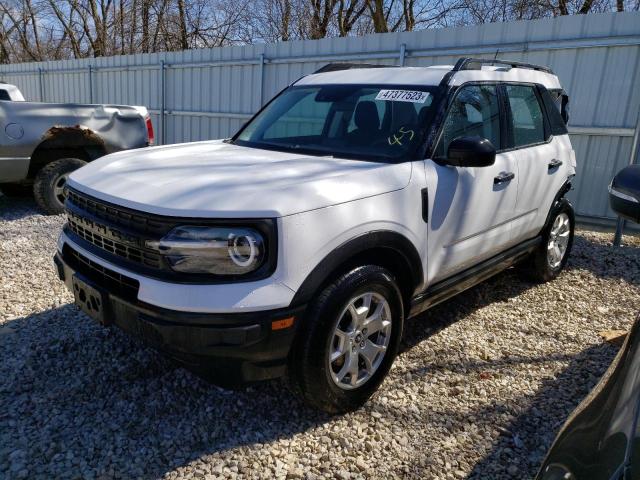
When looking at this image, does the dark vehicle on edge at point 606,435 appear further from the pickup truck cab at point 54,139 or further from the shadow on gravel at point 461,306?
the pickup truck cab at point 54,139

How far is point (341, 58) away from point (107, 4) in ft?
76.4

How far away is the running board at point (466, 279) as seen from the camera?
3199mm

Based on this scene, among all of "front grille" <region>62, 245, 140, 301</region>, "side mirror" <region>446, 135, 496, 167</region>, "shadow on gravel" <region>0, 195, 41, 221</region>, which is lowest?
"shadow on gravel" <region>0, 195, 41, 221</region>

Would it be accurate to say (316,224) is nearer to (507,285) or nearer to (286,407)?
(286,407)

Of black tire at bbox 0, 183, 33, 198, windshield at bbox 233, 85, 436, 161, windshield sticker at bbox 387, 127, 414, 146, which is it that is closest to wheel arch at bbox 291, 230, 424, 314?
windshield at bbox 233, 85, 436, 161

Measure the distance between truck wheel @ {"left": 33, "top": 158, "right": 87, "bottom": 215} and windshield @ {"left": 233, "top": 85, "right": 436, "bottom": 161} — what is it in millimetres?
3671

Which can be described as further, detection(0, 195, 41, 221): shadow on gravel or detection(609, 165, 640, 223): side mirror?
detection(0, 195, 41, 221): shadow on gravel

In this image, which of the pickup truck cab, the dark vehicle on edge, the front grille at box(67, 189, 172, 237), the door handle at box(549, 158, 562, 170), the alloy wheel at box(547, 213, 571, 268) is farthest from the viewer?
the pickup truck cab

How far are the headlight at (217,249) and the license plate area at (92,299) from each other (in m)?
0.51

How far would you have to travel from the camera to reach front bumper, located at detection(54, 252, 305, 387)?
2230mm

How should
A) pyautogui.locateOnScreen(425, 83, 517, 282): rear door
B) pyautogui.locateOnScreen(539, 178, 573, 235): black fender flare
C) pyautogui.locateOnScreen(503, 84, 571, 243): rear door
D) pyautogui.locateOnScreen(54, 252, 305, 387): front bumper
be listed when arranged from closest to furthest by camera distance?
pyautogui.locateOnScreen(54, 252, 305, 387): front bumper < pyautogui.locateOnScreen(425, 83, 517, 282): rear door < pyautogui.locateOnScreen(503, 84, 571, 243): rear door < pyautogui.locateOnScreen(539, 178, 573, 235): black fender flare

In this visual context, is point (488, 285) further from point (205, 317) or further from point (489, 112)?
point (205, 317)

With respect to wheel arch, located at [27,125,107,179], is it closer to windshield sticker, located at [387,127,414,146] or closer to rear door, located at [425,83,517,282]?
windshield sticker, located at [387,127,414,146]

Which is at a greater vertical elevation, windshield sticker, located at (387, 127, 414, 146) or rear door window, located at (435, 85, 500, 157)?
rear door window, located at (435, 85, 500, 157)
